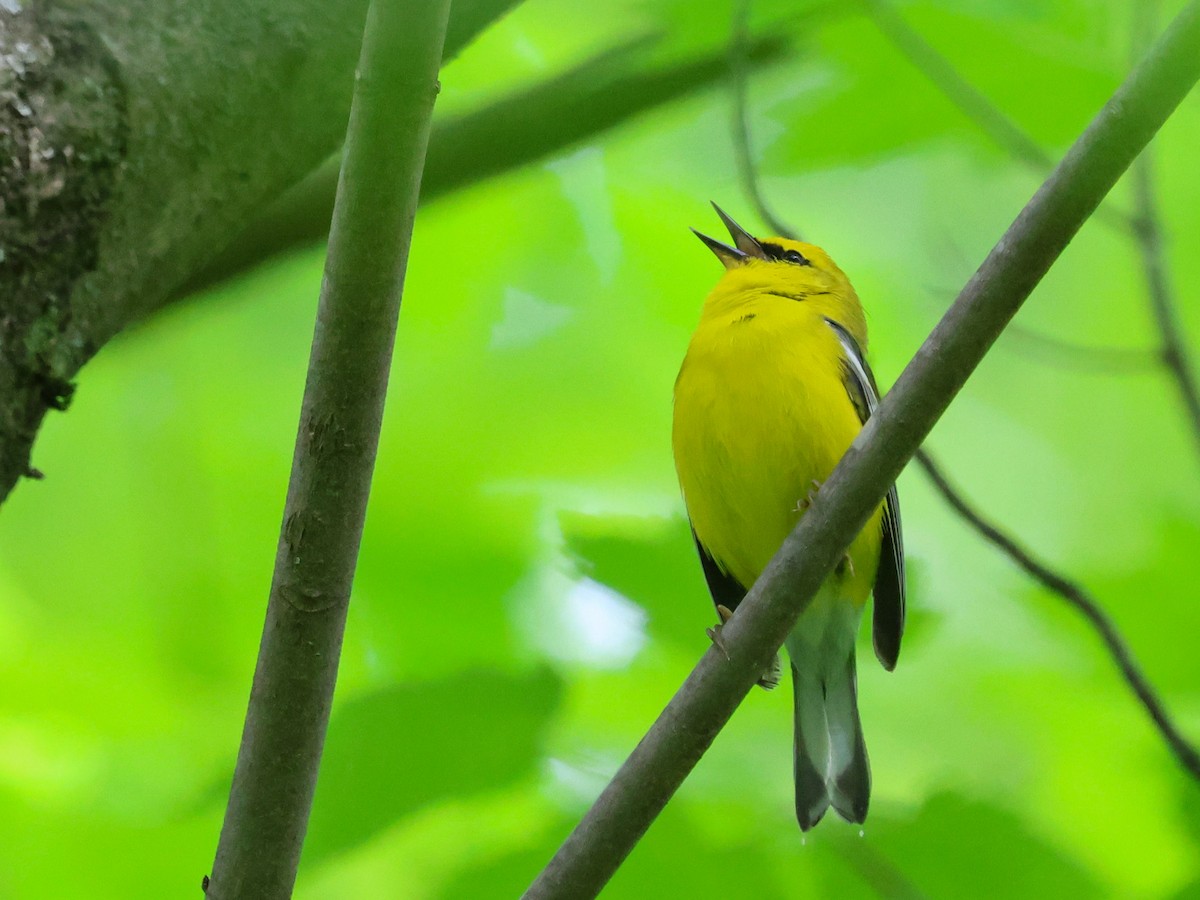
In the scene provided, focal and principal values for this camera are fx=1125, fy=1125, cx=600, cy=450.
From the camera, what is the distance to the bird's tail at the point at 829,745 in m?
2.93

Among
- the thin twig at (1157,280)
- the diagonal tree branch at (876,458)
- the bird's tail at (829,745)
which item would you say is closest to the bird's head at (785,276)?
the thin twig at (1157,280)

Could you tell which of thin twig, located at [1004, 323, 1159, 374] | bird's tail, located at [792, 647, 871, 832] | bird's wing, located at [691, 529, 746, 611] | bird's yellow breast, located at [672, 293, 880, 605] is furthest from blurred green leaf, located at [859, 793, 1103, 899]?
thin twig, located at [1004, 323, 1159, 374]

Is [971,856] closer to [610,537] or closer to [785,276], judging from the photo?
[610,537]

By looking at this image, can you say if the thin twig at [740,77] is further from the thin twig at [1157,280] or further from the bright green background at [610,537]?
the thin twig at [1157,280]

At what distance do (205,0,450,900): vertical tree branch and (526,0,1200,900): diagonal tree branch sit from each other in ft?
1.44

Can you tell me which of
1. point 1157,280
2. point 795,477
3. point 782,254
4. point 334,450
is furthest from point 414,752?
point 1157,280

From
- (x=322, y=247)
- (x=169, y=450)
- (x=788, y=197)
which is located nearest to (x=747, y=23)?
(x=788, y=197)

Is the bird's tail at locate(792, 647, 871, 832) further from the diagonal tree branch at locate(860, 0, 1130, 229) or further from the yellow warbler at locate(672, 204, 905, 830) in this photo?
the diagonal tree branch at locate(860, 0, 1130, 229)

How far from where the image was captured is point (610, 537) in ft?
10.3

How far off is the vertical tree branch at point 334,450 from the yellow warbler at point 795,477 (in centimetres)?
141

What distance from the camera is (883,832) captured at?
9.84 ft

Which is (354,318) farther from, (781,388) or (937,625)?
(937,625)

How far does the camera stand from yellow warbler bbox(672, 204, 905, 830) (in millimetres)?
3064

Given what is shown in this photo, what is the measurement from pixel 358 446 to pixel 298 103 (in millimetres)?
904
